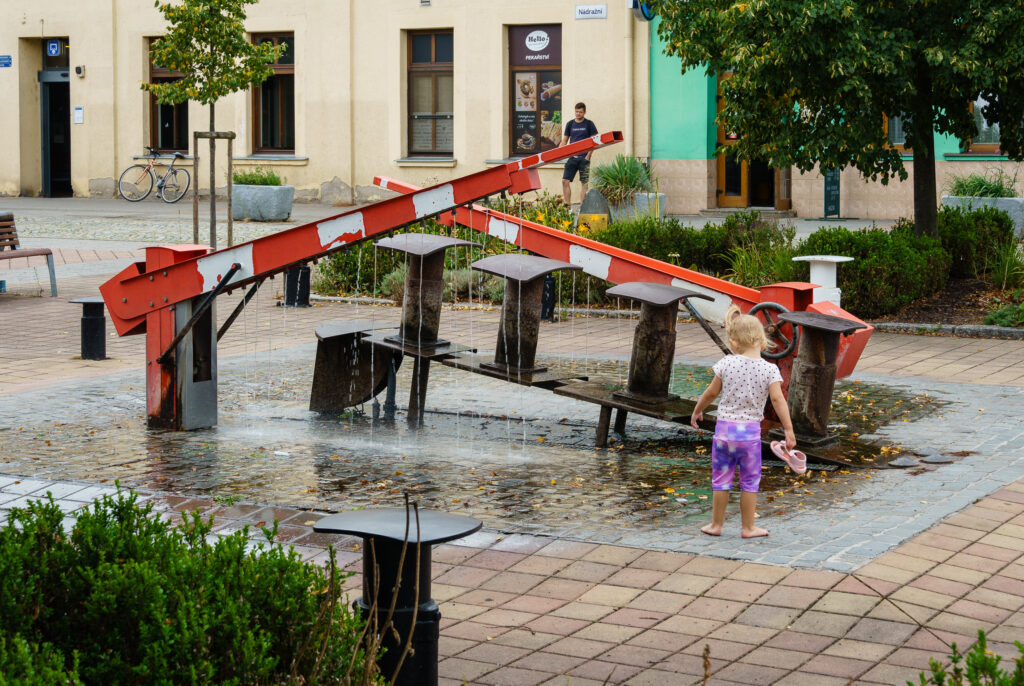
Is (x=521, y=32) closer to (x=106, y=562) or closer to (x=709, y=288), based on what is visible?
(x=709, y=288)

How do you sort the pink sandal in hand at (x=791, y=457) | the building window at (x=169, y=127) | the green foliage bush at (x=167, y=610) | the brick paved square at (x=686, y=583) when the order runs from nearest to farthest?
the green foliage bush at (x=167, y=610)
the brick paved square at (x=686, y=583)
the pink sandal in hand at (x=791, y=457)
the building window at (x=169, y=127)

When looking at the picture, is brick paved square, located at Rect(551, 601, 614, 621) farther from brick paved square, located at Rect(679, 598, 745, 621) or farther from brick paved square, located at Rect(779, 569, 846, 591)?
brick paved square, located at Rect(779, 569, 846, 591)

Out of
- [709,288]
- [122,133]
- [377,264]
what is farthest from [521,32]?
[709,288]

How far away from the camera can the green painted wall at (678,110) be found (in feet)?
83.6

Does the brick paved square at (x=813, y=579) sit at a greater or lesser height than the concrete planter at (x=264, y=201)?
lesser

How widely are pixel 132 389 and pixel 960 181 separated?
14.1 m

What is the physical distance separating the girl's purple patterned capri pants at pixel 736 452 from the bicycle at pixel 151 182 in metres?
24.8

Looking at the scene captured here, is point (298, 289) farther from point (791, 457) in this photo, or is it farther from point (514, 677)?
point (514, 677)

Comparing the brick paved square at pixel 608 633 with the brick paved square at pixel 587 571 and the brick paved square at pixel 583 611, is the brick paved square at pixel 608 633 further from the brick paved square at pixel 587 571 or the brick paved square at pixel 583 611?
the brick paved square at pixel 587 571

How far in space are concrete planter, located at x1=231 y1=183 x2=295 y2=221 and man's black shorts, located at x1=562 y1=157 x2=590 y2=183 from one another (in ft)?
16.0

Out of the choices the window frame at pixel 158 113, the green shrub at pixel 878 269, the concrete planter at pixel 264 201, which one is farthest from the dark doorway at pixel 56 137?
the green shrub at pixel 878 269

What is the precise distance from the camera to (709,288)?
812 centimetres

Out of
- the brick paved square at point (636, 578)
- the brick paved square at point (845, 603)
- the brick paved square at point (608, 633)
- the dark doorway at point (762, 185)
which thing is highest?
the dark doorway at point (762, 185)

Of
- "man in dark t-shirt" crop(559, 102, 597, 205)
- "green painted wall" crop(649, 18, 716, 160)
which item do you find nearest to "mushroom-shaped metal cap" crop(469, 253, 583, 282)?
"man in dark t-shirt" crop(559, 102, 597, 205)
